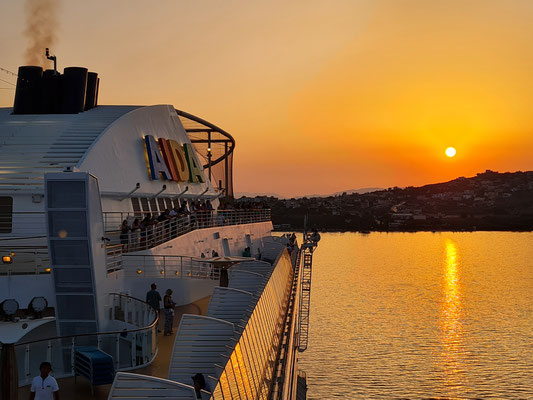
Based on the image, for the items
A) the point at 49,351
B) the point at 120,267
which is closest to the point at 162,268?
the point at 120,267

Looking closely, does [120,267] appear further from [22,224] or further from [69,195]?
[22,224]

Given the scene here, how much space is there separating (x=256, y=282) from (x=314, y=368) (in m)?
15.8

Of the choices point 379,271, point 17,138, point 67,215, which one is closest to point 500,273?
point 379,271

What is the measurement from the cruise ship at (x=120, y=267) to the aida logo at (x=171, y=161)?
10cm

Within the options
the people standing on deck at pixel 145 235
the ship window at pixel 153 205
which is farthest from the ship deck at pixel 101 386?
the ship window at pixel 153 205

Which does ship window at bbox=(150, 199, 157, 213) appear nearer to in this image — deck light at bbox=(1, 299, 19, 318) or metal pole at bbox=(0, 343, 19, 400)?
deck light at bbox=(1, 299, 19, 318)

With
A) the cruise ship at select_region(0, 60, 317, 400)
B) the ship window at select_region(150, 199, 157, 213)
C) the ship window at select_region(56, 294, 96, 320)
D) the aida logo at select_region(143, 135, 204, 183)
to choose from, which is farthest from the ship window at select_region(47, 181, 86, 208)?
the ship window at select_region(150, 199, 157, 213)

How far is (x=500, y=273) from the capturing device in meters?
90.6

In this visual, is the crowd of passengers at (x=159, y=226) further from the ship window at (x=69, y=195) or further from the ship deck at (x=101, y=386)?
the ship deck at (x=101, y=386)

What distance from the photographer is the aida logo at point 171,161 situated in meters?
34.4

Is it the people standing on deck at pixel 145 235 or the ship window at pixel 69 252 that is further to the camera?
the people standing on deck at pixel 145 235

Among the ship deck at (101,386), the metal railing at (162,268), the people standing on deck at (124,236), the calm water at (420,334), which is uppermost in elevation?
the people standing on deck at (124,236)

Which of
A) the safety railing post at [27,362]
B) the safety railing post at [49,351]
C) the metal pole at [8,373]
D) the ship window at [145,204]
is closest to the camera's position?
the metal pole at [8,373]

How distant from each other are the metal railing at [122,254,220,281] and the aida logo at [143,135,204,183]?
820cm
